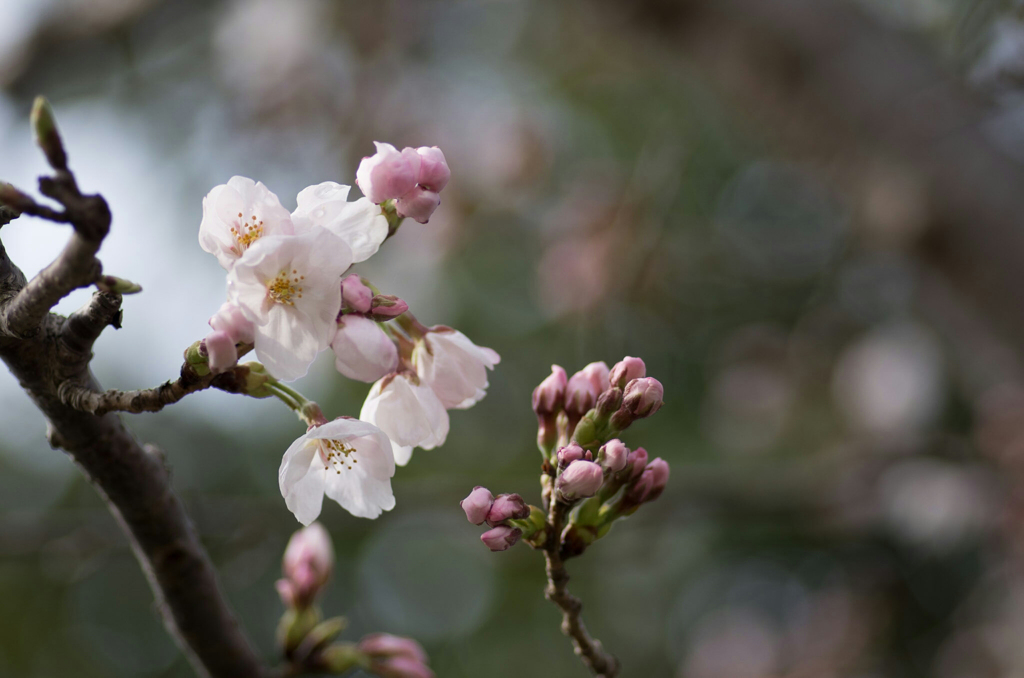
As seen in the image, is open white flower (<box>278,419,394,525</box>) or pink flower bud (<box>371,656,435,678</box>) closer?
open white flower (<box>278,419,394,525</box>)

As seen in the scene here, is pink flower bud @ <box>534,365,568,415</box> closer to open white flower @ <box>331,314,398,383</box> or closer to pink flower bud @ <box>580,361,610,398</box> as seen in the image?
pink flower bud @ <box>580,361,610,398</box>

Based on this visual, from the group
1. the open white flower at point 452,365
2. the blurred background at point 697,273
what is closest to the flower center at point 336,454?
the open white flower at point 452,365

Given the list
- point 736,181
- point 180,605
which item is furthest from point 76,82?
point 736,181

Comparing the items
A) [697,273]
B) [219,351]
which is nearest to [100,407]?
[219,351]

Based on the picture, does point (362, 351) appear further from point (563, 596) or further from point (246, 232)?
point (563, 596)

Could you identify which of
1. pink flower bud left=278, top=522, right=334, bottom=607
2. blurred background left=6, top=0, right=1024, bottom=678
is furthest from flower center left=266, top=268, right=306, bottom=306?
blurred background left=6, top=0, right=1024, bottom=678
